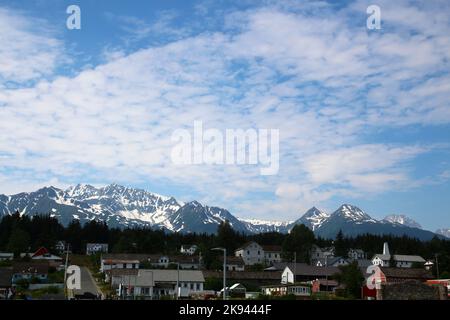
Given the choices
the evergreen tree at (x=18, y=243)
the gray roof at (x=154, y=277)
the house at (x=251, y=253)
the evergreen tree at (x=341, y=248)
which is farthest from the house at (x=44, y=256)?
the evergreen tree at (x=341, y=248)

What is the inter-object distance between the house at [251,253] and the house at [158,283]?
185 ft

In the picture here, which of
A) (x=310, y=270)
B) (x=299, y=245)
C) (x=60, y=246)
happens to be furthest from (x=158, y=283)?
(x=60, y=246)

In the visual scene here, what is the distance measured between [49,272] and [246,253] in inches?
2209

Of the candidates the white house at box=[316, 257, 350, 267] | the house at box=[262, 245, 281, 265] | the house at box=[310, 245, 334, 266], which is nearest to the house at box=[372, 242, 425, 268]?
the white house at box=[316, 257, 350, 267]

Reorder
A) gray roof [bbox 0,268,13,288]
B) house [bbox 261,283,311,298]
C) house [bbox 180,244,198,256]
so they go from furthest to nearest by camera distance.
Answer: house [bbox 180,244,198,256] < house [bbox 261,283,311,298] < gray roof [bbox 0,268,13,288]

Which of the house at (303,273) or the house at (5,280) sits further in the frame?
the house at (303,273)

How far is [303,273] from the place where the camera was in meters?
83.6

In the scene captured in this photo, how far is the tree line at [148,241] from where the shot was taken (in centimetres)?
10700

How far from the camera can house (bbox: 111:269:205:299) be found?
5700 cm

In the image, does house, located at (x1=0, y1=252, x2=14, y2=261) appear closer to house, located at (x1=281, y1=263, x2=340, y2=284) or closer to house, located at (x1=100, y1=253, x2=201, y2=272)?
house, located at (x1=100, y1=253, x2=201, y2=272)

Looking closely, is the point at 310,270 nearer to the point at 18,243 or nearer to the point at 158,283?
the point at 158,283

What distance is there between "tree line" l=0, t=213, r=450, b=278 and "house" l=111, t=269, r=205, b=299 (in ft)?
92.4

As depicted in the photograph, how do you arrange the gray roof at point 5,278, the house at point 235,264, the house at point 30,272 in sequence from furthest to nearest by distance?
the house at point 235,264 → the house at point 30,272 → the gray roof at point 5,278

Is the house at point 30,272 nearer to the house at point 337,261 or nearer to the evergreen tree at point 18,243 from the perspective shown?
the evergreen tree at point 18,243
